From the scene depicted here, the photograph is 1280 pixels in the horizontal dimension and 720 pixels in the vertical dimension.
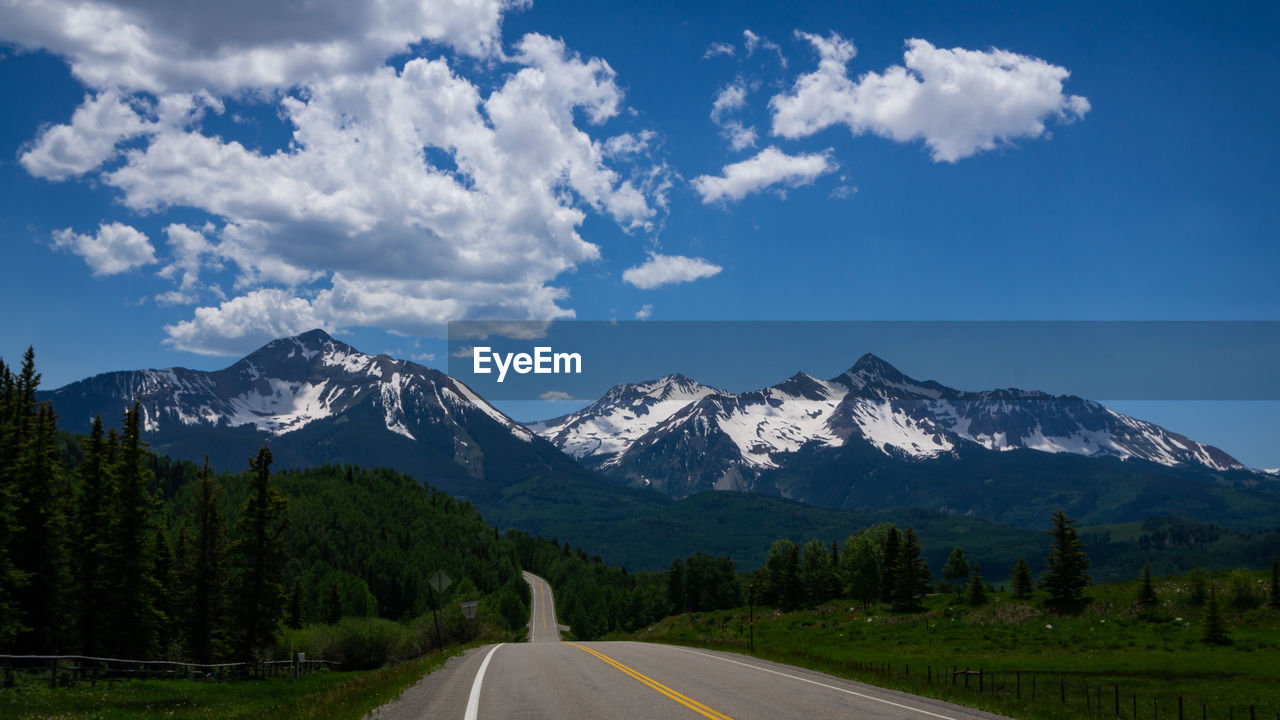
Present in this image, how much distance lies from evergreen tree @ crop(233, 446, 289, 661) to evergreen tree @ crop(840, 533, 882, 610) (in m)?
64.1

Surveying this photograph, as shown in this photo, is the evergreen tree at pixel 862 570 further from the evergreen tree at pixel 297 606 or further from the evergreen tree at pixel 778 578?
the evergreen tree at pixel 297 606

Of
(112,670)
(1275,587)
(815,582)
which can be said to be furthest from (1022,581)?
(112,670)

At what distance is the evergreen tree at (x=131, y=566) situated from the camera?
147 ft

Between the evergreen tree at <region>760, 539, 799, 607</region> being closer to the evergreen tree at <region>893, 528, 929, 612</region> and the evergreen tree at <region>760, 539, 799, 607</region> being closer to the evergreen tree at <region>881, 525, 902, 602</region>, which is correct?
the evergreen tree at <region>881, 525, 902, 602</region>

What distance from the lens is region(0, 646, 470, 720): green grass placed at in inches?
800

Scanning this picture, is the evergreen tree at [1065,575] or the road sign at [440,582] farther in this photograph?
the evergreen tree at [1065,575]

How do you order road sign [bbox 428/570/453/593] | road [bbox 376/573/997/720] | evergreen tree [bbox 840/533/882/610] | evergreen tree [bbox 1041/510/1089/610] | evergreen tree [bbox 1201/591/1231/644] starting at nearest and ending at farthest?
road [bbox 376/573/997/720], road sign [bbox 428/570/453/593], evergreen tree [bbox 1201/591/1231/644], evergreen tree [bbox 1041/510/1089/610], evergreen tree [bbox 840/533/882/610]

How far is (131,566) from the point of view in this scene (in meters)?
45.3

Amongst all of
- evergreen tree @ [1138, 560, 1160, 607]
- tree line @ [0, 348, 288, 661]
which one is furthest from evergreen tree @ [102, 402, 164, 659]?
evergreen tree @ [1138, 560, 1160, 607]

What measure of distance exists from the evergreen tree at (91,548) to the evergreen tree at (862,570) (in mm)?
73844

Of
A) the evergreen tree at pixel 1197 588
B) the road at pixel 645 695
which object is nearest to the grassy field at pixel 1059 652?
the evergreen tree at pixel 1197 588

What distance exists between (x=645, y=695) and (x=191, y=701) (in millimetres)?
15359

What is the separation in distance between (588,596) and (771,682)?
156m

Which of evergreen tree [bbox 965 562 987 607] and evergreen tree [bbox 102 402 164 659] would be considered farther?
evergreen tree [bbox 965 562 987 607]
